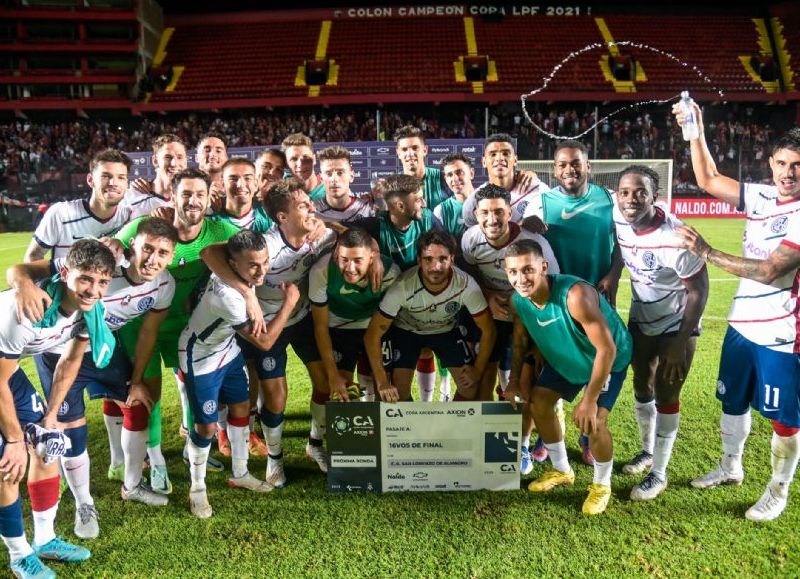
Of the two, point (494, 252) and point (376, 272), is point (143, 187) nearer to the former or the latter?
point (376, 272)

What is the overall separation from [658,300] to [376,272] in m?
1.79

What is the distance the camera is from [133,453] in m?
3.74

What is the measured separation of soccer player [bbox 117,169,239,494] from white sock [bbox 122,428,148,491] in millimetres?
112

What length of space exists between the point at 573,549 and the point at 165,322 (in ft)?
9.41

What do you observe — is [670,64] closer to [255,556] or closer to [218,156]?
[218,156]

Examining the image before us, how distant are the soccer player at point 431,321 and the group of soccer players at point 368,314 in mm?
14

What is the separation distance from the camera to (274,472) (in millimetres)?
3988

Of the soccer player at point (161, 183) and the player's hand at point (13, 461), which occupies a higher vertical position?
the soccer player at point (161, 183)

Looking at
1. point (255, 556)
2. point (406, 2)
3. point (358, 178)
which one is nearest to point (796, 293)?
point (255, 556)

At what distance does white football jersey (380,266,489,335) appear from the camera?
3.85m

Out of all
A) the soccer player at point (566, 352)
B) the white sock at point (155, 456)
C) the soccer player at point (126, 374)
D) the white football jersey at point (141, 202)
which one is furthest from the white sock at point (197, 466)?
the soccer player at point (566, 352)

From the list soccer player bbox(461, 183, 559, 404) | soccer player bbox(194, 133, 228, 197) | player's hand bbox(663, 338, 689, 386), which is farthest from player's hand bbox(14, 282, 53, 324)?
player's hand bbox(663, 338, 689, 386)

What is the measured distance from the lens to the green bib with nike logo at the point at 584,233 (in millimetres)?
4133

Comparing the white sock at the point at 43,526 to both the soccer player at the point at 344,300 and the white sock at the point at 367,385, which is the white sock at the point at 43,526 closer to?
the soccer player at the point at 344,300
